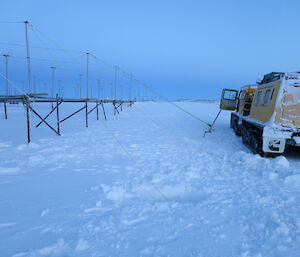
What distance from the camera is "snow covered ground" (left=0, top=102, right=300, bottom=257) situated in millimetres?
3260

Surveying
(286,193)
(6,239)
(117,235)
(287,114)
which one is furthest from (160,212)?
(287,114)

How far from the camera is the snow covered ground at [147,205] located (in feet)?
10.7

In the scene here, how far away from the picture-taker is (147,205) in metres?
4.54

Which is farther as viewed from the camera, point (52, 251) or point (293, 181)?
point (293, 181)

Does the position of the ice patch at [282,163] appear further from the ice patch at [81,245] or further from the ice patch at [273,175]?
the ice patch at [81,245]

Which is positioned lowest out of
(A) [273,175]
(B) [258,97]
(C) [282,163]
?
(A) [273,175]

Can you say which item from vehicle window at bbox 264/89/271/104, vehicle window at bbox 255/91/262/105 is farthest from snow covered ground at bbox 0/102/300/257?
vehicle window at bbox 255/91/262/105

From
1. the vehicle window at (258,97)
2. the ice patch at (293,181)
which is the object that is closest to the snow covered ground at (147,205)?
the ice patch at (293,181)

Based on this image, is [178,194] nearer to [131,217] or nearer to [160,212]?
[160,212]

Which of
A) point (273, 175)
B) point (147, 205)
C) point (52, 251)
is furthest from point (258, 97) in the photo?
point (52, 251)

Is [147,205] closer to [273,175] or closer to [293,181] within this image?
[273,175]

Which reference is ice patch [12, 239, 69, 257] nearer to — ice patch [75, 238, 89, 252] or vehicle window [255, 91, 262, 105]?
ice patch [75, 238, 89, 252]

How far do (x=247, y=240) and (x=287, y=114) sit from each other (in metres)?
6.19

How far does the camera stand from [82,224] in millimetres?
3785
